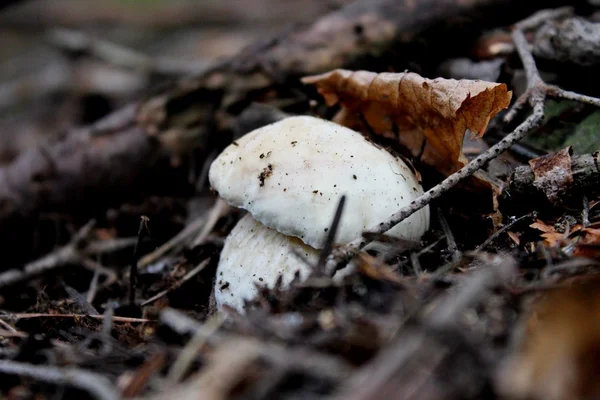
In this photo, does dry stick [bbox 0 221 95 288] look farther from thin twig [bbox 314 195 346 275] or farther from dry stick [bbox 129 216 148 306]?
thin twig [bbox 314 195 346 275]

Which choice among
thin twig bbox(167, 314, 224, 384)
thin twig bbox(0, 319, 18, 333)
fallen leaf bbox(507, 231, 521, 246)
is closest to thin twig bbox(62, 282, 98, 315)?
thin twig bbox(0, 319, 18, 333)

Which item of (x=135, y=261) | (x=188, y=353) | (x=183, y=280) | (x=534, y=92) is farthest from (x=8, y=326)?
(x=534, y=92)

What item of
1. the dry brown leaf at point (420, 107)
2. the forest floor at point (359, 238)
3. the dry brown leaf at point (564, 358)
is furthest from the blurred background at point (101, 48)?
the dry brown leaf at point (564, 358)

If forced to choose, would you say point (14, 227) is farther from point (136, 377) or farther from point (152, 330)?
point (136, 377)

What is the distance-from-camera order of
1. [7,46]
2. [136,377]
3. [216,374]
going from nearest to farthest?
[216,374] < [136,377] < [7,46]

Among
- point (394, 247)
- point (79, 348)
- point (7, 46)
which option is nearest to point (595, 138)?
point (394, 247)
